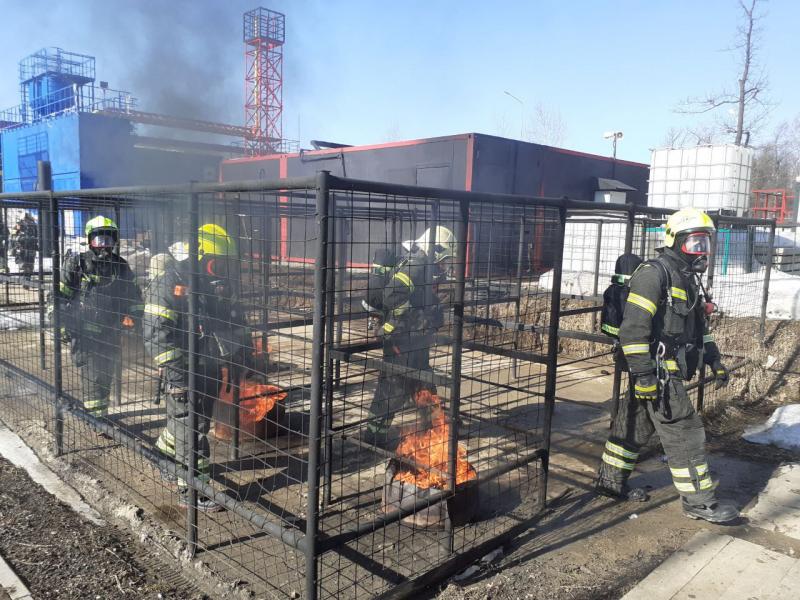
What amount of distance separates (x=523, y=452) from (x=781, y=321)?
18.8 feet

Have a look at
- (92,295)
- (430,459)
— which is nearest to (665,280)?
(430,459)

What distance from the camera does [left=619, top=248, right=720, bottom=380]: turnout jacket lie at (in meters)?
3.85

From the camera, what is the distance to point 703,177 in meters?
12.1

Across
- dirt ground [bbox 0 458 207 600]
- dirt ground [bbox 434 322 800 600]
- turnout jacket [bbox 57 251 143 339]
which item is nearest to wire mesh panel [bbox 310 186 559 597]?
dirt ground [bbox 434 322 800 600]

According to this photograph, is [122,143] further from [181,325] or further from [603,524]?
[603,524]

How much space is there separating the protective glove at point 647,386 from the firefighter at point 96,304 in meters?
4.11

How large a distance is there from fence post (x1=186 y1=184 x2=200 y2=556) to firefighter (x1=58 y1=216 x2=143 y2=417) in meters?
2.08

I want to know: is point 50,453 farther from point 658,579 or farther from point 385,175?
point 385,175

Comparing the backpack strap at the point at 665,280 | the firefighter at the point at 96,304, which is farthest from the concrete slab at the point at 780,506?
the firefighter at the point at 96,304

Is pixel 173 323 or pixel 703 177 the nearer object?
pixel 173 323

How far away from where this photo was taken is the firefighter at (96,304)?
16.8ft

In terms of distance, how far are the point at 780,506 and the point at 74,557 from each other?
15.9ft

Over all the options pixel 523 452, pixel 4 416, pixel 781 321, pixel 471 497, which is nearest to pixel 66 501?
pixel 4 416

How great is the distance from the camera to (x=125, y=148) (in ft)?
33.7
